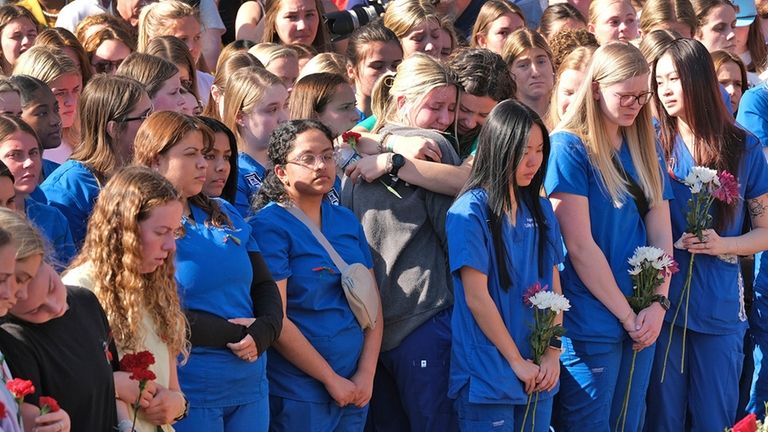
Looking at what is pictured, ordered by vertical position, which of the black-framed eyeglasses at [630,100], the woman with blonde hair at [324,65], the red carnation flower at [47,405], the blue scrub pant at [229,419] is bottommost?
the blue scrub pant at [229,419]

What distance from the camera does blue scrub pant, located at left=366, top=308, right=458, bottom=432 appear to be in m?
5.64

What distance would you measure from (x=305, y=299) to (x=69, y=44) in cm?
231

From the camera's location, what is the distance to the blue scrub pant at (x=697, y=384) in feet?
20.4

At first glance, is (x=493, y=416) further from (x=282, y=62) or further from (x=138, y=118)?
(x=282, y=62)

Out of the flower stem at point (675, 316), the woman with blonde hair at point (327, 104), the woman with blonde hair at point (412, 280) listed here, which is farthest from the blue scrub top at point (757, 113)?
the woman with blonde hair at point (327, 104)

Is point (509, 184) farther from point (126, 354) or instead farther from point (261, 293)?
point (126, 354)

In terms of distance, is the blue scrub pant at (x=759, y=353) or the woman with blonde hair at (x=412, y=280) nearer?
the woman with blonde hair at (x=412, y=280)

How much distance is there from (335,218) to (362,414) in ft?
2.84

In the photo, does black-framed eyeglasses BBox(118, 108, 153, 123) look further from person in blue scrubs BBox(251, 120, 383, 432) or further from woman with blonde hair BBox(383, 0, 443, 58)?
woman with blonde hair BBox(383, 0, 443, 58)

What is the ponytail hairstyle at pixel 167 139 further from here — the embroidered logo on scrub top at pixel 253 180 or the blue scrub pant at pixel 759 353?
the blue scrub pant at pixel 759 353

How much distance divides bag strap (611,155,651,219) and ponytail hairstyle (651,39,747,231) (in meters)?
0.50

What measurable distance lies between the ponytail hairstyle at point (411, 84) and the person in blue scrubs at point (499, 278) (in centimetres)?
50

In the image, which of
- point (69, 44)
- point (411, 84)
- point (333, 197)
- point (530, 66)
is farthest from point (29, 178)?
point (530, 66)

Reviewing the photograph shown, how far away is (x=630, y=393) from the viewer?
5973 mm
